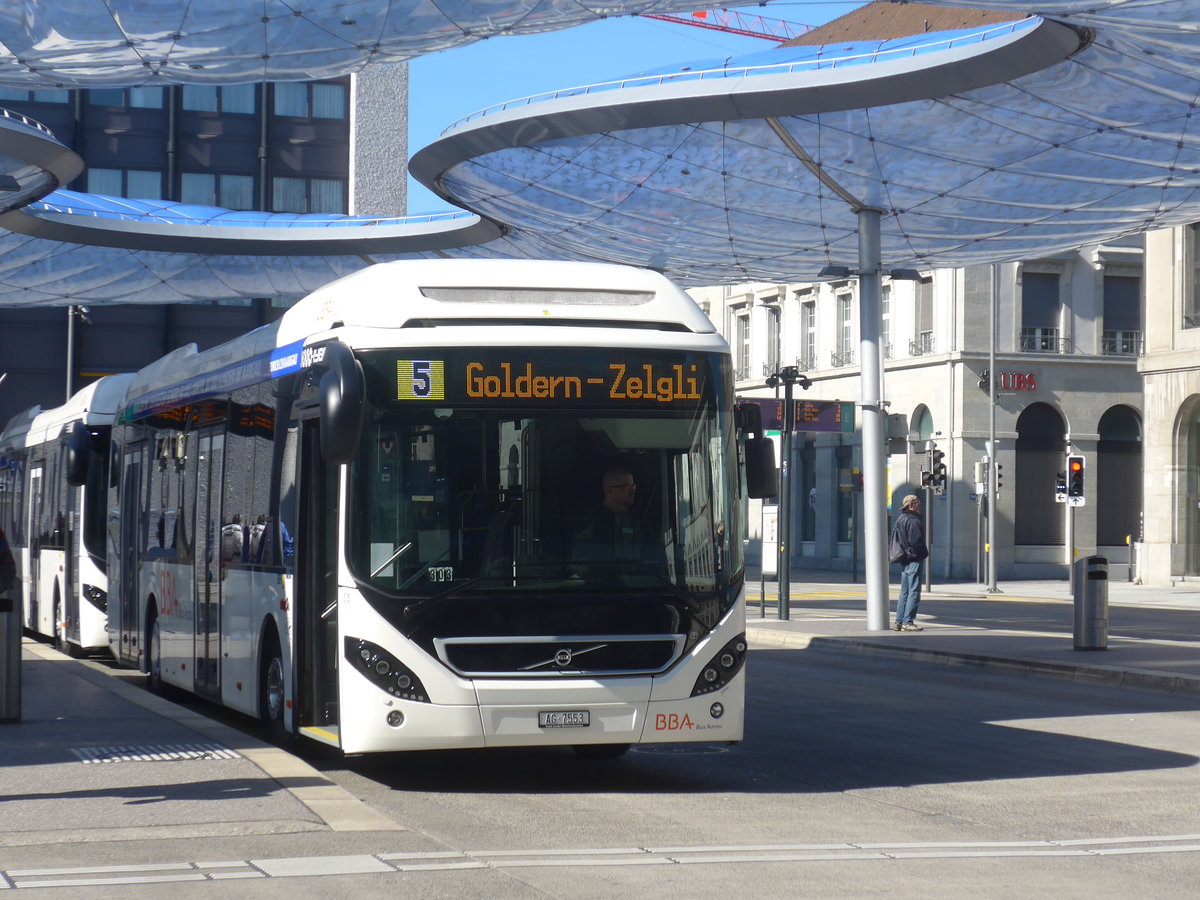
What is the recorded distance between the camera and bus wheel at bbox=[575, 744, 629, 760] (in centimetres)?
1130

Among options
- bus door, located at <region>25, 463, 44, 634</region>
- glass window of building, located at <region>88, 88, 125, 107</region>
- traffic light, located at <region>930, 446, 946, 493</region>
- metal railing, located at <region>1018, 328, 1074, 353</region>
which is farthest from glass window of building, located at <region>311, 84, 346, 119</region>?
bus door, located at <region>25, 463, 44, 634</region>

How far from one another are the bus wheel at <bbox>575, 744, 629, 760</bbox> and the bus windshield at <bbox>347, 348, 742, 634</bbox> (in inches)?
67.1

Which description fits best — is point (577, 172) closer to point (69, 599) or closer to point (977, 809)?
point (69, 599)

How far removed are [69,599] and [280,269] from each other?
22.2 meters

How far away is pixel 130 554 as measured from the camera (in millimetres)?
17359

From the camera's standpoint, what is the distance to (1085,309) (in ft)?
174

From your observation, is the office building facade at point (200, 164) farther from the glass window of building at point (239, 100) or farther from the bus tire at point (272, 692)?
the bus tire at point (272, 692)

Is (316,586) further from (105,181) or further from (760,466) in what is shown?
(105,181)

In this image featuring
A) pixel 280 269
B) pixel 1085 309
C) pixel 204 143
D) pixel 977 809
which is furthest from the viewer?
pixel 204 143

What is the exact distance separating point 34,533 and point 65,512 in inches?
109

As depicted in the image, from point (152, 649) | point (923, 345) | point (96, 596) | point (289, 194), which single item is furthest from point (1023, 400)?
point (152, 649)

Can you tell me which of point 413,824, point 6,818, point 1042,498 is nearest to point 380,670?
point 413,824

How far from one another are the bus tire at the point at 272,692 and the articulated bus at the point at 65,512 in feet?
27.3

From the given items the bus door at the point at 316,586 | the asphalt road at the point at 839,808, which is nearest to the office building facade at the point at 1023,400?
the asphalt road at the point at 839,808
